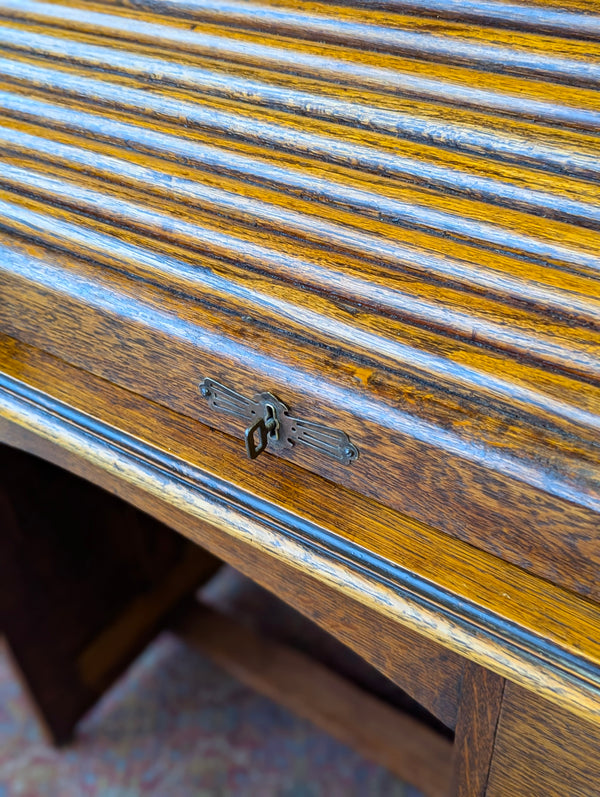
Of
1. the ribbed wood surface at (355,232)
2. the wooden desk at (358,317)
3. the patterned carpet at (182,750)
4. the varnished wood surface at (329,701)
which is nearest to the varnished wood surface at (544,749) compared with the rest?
the wooden desk at (358,317)

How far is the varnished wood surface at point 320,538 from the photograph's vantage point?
0.51 m

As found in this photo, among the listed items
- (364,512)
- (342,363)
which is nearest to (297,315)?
(342,363)

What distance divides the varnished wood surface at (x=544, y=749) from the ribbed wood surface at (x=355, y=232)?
126 mm

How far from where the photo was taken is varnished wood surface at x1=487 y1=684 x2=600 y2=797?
22.4 inches

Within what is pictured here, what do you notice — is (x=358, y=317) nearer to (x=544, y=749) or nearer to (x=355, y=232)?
(x=355, y=232)

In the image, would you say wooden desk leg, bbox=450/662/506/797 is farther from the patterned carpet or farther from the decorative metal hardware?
the patterned carpet

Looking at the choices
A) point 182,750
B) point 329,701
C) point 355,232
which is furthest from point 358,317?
point 182,750

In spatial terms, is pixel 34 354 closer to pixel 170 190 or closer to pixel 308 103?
pixel 170 190

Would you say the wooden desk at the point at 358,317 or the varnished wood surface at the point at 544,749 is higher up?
the wooden desk at the point at 358,317

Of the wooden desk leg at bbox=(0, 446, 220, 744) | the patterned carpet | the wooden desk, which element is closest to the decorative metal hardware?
the wooden desk

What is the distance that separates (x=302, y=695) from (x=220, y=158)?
100 cm

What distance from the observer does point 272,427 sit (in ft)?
2.01

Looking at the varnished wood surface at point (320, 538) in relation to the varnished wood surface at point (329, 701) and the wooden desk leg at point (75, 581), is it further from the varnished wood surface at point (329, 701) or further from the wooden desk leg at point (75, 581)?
the varnished wood surface at point (329, 701)

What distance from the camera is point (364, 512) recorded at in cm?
59
